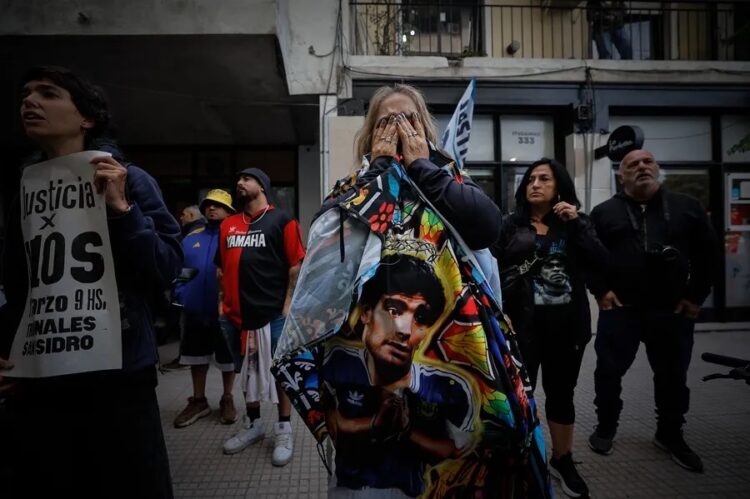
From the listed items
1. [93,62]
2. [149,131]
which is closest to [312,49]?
[93,62]

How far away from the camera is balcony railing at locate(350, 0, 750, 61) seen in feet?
27.3

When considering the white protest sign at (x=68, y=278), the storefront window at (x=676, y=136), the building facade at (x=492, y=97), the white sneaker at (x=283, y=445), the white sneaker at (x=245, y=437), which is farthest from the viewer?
the storefront window at (x=676, y=136)

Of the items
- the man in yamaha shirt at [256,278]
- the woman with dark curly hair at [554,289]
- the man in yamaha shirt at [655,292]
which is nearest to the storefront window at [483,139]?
the man in yamaha shirt at [655,292]

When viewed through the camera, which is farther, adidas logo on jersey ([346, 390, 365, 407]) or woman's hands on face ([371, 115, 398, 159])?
woman's hands on face ([371, 115, 398, 159])

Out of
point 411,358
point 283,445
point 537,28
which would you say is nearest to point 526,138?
point 537,28

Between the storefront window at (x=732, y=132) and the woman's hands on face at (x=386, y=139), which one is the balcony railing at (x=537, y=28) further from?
the woman's hands on face at (x=386, y=139)

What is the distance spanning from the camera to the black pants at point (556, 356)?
2.75 m

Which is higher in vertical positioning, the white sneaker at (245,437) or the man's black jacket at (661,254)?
the man's black jacket at (661,254)

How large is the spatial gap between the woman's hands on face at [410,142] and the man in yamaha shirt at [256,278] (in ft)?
6.75

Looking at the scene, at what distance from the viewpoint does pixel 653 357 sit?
3.37 meters

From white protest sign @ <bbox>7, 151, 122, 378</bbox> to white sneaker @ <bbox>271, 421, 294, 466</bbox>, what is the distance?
2.03 metres

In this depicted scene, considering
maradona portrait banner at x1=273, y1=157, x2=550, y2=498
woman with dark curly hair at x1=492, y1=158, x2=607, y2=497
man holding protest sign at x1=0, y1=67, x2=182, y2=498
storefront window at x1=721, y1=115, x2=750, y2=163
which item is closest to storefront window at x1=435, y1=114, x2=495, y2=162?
storefront window at x1=721, y1=115, x2=750, y2=163

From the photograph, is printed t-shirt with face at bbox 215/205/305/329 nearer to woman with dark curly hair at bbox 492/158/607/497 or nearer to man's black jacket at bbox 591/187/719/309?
woman with dark curly hair at bbox 492/158/607/497

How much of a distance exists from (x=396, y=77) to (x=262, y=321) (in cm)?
544
